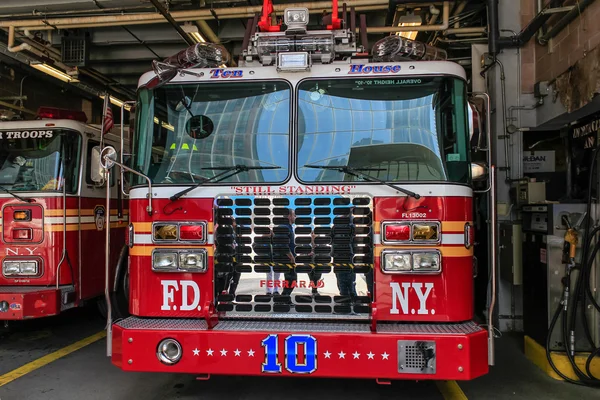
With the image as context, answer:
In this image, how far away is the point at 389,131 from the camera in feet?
12.2

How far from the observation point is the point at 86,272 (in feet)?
21.0

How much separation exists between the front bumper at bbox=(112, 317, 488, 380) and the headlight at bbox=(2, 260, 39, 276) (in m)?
3.03

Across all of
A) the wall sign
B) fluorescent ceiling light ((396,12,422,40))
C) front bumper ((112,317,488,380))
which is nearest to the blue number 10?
front bumper ((112,317,488,380))

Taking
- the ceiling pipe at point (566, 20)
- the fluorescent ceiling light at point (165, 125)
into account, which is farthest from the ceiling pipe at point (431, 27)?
the fluorescent ceiling light at point (165, 125)

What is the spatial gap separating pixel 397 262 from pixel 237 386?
→ 209cm

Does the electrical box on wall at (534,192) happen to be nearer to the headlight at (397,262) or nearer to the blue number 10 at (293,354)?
the headlight at (397,262)

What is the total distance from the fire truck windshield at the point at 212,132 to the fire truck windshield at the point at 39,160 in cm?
260

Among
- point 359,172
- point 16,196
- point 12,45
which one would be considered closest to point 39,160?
point 16,196

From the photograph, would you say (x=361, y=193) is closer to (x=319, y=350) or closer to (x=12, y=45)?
(x=319, y=350)

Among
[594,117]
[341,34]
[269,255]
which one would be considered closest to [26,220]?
[269,255]

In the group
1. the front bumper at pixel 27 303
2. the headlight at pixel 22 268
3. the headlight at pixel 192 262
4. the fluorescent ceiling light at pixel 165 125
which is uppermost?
the fluorescent ceiling light at pixel 165 125

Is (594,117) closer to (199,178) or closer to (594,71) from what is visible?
(594,71)

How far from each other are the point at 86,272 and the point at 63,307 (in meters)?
0.64

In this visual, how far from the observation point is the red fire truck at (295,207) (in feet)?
11.7
